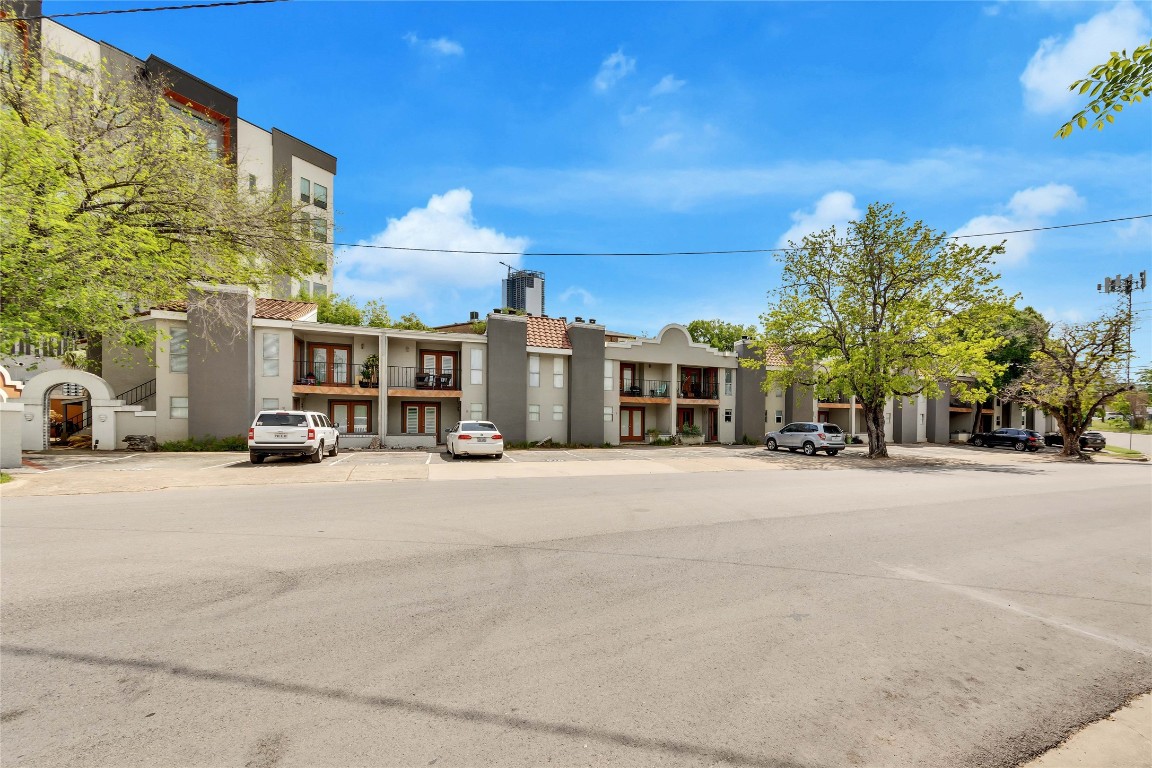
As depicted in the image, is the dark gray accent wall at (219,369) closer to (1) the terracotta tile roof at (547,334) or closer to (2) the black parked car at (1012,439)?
(1) the terracotta tile roof at (547,334)

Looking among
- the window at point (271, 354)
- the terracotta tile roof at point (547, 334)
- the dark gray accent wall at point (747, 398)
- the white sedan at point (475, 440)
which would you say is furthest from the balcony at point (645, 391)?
the window at point (271, 354)

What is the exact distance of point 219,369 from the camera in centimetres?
2234

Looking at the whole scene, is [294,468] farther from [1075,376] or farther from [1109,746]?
[1075,376]

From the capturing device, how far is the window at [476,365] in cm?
2730

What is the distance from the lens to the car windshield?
16844 millimetres

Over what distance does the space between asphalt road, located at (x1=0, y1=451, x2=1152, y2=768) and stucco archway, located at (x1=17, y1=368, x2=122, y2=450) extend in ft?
54.6

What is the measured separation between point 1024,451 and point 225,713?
47447 millimetres

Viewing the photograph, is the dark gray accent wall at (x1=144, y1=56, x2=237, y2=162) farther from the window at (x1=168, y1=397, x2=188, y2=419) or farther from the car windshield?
the car windshield

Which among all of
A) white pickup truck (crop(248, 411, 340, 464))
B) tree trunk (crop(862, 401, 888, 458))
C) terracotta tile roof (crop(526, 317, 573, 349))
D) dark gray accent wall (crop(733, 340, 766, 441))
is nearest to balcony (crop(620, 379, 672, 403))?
terracotta tile roof (crop(526, 317, 573, 349))

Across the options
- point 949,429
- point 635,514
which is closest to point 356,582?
point 635,514

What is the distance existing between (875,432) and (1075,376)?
13.8 m

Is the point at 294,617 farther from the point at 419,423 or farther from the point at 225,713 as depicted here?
the point at 419,423

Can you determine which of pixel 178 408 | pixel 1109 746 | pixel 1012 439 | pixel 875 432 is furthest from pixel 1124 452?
pixel 178 408

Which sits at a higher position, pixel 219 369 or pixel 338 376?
pixel 219 369
